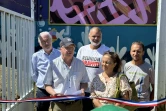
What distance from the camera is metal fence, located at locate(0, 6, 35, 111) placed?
2904 millimetres

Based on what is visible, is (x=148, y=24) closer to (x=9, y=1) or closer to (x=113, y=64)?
(x=113, y=64)

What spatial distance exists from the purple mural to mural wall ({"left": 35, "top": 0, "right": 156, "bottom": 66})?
0.07m

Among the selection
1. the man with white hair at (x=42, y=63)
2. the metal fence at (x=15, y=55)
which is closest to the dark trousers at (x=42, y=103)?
the man with white hair at (x=42, y=63)

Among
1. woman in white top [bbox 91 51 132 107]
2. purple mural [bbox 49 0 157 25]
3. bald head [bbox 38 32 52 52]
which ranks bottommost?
woman in white top [bbox 91 51 132 107]

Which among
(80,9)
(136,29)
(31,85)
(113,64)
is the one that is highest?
(80,9)

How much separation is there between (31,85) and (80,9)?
4.68 feet

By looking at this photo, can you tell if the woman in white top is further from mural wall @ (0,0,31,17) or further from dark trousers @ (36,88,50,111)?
mural wall @ (0,0,31,17)

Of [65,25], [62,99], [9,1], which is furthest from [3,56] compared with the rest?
[9,1]

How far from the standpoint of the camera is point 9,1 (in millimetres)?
4352

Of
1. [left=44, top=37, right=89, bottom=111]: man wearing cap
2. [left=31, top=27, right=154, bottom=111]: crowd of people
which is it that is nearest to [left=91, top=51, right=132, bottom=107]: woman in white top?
[left=31, top=27, right=154, bottom=111]: crowd of people

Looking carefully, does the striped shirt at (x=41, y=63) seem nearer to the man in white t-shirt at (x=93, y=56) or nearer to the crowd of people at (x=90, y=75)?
the crowd of people at (x=90, y=75)

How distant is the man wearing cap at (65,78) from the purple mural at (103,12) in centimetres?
116

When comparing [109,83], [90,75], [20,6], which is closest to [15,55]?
[90,75]

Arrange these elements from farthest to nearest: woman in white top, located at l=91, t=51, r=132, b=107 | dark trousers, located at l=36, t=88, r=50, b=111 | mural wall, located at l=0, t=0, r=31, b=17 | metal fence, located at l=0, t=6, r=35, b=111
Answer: mural wall, located at l=0, t=0, r=31, b=17 → dark trousers, located at l=36, t=88, r=50, b=111 → metal fence, located at l=0, t=6, r=35, b=111 → woman in white top, located at l=91, t=51, r=132, b=107
